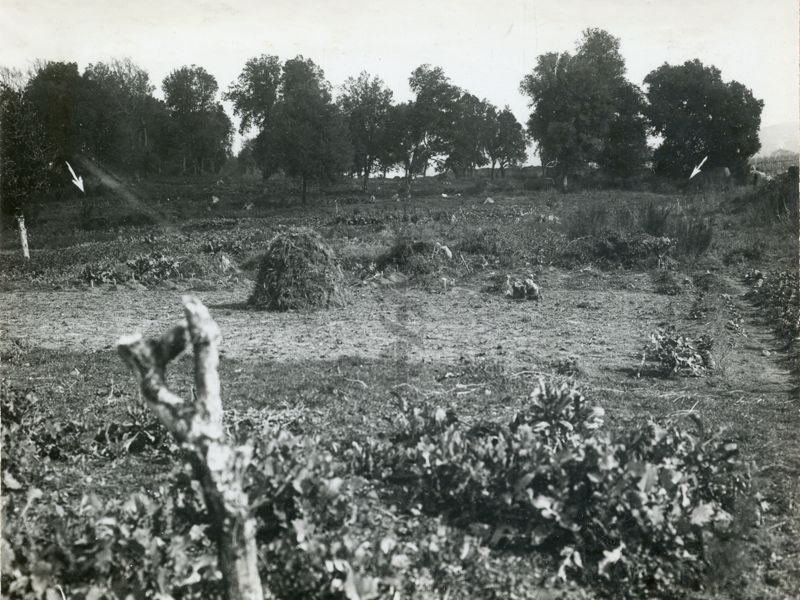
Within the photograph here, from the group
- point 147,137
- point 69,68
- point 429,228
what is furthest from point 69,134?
point 429,228

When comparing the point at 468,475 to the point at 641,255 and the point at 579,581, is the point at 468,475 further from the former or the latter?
the point at 641,255

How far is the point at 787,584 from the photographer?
10.6 ft

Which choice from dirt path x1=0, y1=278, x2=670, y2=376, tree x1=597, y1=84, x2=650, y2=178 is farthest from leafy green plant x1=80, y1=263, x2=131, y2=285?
tree x1=597, y1=84, x2=650, y2=178

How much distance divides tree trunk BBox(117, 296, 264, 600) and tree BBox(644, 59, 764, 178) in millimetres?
44653

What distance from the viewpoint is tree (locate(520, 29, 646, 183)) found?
140 feet

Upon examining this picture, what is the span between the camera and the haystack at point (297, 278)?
1045cm

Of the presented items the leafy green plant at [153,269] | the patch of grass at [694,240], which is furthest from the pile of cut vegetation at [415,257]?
the patch of grass at [694,240]

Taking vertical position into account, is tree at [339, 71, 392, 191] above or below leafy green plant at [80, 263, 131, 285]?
above

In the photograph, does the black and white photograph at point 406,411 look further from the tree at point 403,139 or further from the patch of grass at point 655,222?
the tree at point 403,139

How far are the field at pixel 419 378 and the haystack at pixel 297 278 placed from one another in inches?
16.4

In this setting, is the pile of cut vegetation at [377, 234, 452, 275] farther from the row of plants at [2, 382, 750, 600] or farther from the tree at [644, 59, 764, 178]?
the tree at [644, 59, 764, 178]

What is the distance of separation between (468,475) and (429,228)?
57.8 ft

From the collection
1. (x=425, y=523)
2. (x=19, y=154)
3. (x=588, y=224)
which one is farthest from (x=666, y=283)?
(x=19, y=154)

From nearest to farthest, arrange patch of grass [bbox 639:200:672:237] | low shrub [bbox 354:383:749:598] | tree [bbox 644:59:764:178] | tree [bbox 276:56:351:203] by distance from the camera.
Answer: low shrub [bbox 354:383:749:598], patch of grass [bbox 639:200:672:237], tree [bbox 276:56:351:203], tree [bbox 644:59:764:178]
